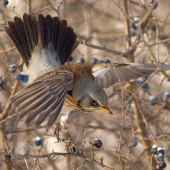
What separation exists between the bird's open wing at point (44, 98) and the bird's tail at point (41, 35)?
143 cm

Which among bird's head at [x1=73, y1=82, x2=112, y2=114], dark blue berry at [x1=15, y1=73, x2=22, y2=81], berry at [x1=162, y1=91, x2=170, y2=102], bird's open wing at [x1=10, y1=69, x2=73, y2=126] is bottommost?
berry at [x1=162, y1=91, x2=170, y2=102]

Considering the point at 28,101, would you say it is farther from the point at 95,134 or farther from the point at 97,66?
the point at 95,134

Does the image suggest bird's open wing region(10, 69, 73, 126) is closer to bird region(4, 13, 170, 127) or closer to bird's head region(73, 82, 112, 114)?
bird region(4, 13, 170, 127)

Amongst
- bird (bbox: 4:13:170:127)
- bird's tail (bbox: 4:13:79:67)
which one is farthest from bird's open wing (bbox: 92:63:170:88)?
bird's tail (bbox: 4:13:79:67)

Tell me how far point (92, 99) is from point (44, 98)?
3.49 feet

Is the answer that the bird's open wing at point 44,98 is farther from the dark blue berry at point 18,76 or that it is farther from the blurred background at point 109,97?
the blurred background at point 109,97

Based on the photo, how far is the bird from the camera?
3637 millimetres

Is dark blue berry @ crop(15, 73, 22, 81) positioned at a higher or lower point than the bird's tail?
lower

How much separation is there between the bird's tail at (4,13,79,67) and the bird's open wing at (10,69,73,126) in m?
1.43


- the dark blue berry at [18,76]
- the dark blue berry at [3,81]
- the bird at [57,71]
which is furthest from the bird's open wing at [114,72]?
the dark blue berry at [3,81]

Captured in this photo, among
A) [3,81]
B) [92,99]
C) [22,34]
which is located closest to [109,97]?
[92,99]

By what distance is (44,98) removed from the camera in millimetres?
3461

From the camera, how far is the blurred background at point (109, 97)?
15.9 ft

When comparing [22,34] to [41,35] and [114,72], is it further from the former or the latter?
[114,72]
